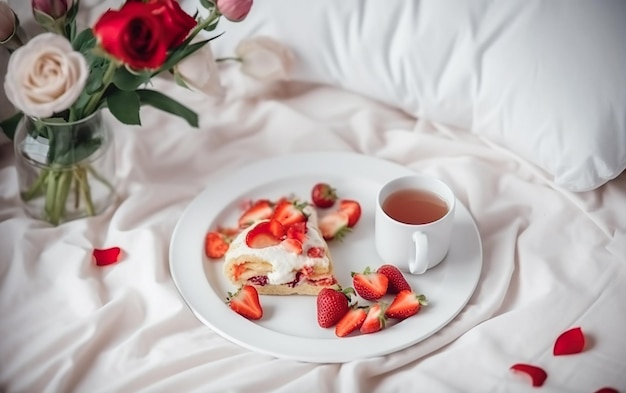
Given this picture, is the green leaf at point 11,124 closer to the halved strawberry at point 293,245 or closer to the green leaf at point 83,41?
the green leaf at point 83,41

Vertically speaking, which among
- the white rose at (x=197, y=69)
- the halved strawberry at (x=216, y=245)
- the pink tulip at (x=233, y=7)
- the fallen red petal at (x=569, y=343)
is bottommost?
the halved strawberry at (x=216, y=245)

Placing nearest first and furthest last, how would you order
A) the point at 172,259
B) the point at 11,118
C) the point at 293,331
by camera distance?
the point at 293,331 → the point at 172,259 → the point at 11,118

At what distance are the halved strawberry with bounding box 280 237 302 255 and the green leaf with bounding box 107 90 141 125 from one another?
301mm

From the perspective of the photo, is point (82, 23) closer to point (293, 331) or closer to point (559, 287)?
point (293, 331)

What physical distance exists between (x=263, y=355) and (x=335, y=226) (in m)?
0.27

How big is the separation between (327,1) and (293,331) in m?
0.60

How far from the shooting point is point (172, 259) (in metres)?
1.26

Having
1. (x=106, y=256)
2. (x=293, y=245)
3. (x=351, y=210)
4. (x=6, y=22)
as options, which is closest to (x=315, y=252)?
(x=293, y=245)

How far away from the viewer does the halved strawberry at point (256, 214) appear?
1311mm

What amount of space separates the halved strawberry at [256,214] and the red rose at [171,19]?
353mm

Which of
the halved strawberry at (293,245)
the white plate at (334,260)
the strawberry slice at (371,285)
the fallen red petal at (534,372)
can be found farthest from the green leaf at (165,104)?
the fallen red petal at (534,372)

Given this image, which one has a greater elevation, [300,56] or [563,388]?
[300,56]

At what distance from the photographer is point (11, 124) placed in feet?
4.50

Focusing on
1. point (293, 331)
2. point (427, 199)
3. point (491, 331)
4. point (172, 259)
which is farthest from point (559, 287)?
point (172, 259)
